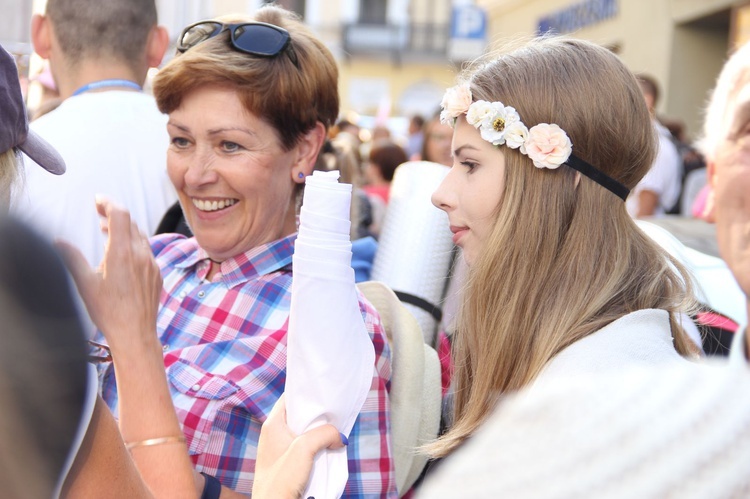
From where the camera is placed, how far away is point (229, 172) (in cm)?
240

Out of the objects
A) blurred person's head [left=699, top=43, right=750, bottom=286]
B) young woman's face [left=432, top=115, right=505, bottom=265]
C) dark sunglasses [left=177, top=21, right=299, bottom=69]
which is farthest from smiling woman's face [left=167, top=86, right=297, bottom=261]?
blurred person's head [left=699, top=43, right=750, bottom=286]

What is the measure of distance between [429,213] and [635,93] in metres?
0.95

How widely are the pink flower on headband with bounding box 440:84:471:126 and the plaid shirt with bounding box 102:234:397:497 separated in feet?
1.60

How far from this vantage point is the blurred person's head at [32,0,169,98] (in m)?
3.12

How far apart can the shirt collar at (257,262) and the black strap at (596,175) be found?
0.78m

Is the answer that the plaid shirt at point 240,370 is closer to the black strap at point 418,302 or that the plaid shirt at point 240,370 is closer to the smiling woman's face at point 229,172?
the smiling woman's face at point 229,172

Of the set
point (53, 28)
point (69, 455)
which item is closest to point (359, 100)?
point (53, 28)

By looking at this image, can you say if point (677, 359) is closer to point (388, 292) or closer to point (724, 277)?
point (388, 292)

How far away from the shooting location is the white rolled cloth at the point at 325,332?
1466 mm

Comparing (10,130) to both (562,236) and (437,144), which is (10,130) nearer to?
(562,236)

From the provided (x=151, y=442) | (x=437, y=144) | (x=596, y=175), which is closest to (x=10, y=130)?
(x=151, y=442)

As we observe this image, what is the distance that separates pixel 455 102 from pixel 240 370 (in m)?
0.79

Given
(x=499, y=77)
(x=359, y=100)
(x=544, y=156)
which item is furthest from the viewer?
(x=359, y=100)

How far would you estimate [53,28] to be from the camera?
3.17m
